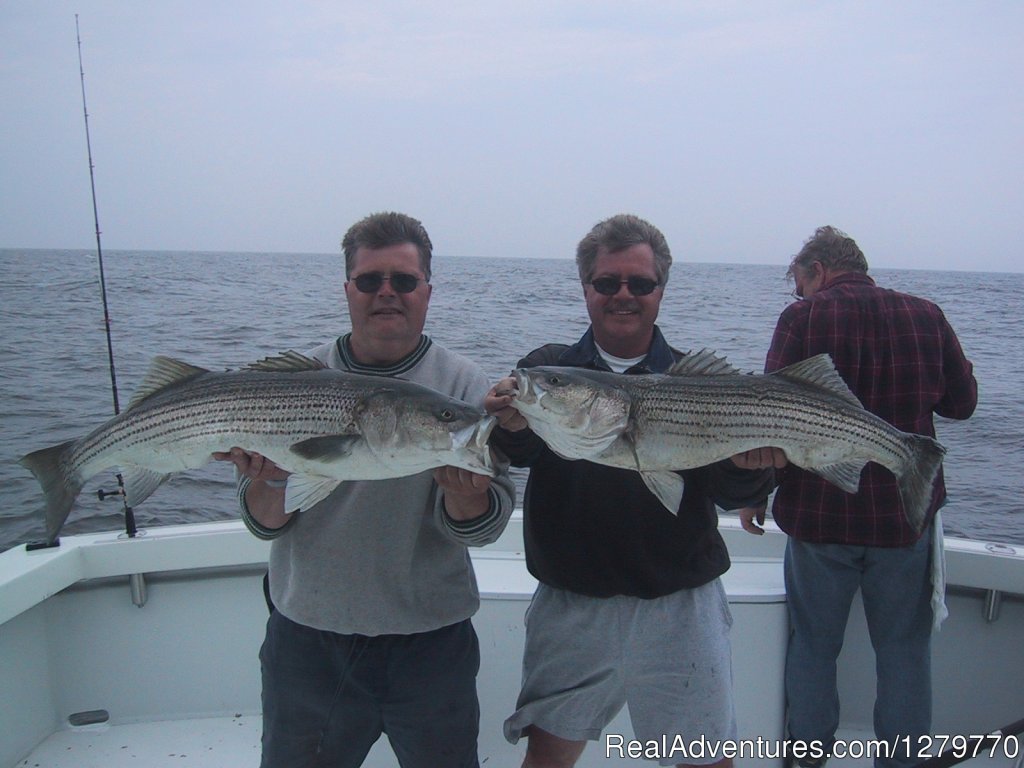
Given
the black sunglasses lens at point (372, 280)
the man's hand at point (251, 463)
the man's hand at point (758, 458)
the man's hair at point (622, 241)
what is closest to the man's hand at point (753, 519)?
the man's hand at point (758, 458)

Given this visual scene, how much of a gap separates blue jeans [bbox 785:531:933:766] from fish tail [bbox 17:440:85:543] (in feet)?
12.6

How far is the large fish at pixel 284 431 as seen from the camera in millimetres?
2961

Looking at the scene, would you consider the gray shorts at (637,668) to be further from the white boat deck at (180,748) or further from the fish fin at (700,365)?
the white boat deck at (180,748)

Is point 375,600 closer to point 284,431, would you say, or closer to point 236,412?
point 284,431

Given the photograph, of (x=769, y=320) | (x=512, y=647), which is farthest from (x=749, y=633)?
(x=769, y=320)

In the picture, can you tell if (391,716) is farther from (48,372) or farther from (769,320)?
(769,320)

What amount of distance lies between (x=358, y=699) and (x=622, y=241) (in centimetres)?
227

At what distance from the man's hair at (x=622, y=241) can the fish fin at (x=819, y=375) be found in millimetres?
712

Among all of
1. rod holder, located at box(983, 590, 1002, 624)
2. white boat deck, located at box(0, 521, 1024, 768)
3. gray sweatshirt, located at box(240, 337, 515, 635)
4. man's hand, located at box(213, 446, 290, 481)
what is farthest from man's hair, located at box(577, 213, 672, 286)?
rod holder, located at box(983, 590, 1002, 624)

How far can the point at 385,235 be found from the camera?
3230 mm

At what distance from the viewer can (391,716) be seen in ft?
→ 10.4

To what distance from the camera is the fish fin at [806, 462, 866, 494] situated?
337 centimetres

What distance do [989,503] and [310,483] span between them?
10.4 metres

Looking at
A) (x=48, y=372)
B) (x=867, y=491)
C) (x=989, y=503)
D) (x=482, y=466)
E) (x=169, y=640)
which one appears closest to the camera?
(x=482, y=466)
